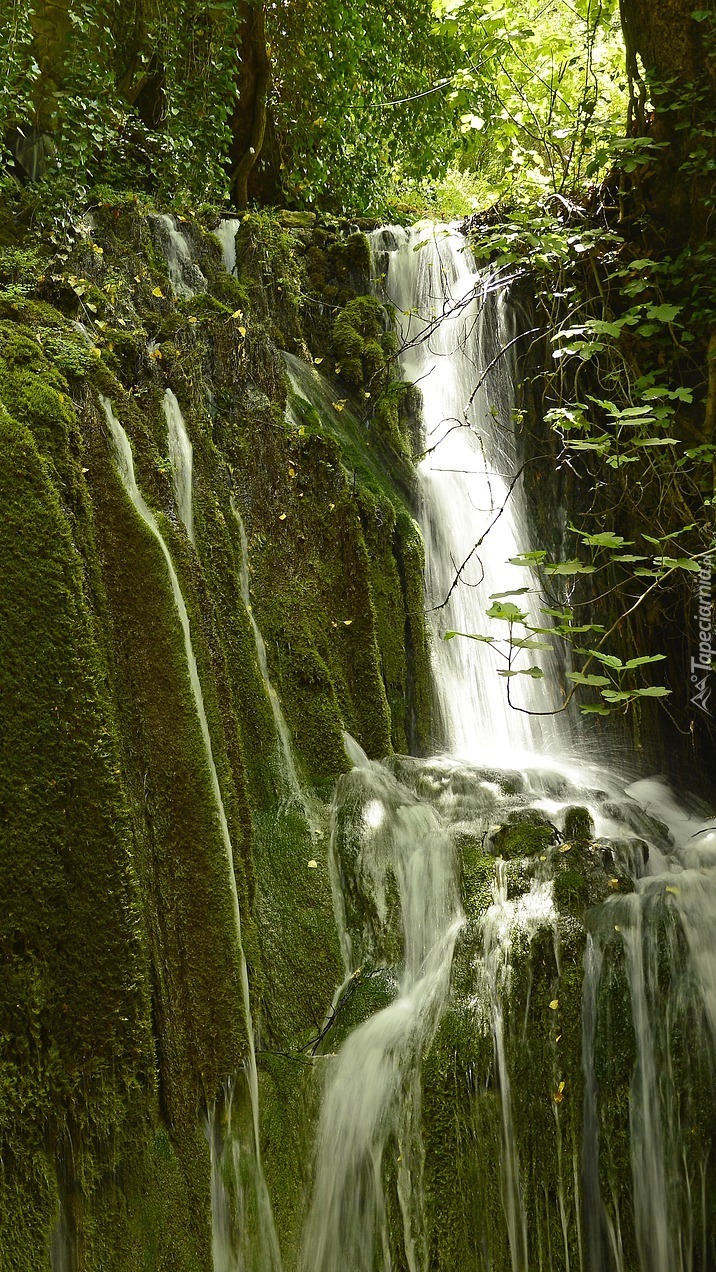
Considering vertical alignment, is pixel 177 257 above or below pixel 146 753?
above

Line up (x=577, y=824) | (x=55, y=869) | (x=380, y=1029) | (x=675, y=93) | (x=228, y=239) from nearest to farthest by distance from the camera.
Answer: (x=55, y=869) → (x=380, y=1029) → (x=577, y=824) → (x=675, y=93) → (x=228, y=239)

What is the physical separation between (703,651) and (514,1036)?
2928 mm

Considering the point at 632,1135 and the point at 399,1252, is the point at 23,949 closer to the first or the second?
the point at 399,1252

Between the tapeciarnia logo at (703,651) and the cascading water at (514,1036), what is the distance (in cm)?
124

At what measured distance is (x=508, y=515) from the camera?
237 inches

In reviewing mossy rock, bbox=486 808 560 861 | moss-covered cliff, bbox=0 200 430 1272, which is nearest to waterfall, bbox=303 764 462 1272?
moss-covered cliff, bbox=0 200 430 1272

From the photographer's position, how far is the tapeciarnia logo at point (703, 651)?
5.17m

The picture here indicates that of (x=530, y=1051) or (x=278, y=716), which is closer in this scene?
(x=530, y=1051)

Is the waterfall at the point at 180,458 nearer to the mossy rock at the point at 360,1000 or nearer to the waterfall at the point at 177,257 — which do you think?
the waterfall at the point at 177,257

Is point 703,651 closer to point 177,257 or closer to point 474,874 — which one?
point 474,874

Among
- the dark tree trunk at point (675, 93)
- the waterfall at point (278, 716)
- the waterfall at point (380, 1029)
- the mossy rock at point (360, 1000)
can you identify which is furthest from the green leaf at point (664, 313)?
the mossy rock at point (360, 1000)

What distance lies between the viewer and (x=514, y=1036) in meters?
3.33

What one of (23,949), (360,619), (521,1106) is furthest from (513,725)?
(23,949)

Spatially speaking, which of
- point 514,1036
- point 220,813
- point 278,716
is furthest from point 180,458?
point 514,1036
